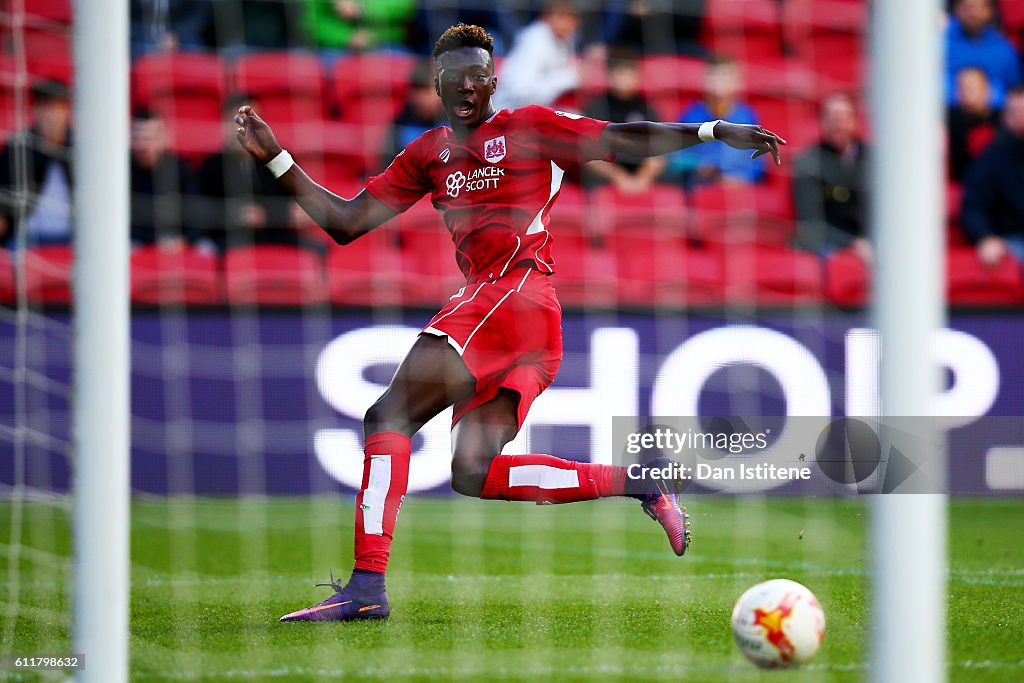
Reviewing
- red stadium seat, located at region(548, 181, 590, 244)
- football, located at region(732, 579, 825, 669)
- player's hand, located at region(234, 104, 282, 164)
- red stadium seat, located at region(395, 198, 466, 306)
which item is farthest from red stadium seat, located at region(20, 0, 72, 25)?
football, located at region(732, 579, 825, 669)

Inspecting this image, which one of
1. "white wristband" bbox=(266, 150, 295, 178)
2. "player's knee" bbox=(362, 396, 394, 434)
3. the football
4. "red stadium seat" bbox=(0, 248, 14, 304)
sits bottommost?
the football

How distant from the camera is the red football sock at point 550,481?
4277mm

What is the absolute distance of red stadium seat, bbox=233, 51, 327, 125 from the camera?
8.12 meters

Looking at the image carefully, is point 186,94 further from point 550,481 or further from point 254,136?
point 550,481

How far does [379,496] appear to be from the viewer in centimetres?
405

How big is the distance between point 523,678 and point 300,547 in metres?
2.92

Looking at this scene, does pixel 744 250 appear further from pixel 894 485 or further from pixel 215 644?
pixel 894 485

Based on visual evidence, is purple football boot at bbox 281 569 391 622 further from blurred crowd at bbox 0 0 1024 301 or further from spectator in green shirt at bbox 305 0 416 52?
spectator in green shirt at bbox 305 0 416 52

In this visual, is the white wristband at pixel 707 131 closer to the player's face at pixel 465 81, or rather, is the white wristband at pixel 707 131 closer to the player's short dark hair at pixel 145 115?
the player's face at pixel 465 81

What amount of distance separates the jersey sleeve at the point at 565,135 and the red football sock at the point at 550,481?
41.1 inches

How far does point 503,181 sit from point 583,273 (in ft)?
11.6

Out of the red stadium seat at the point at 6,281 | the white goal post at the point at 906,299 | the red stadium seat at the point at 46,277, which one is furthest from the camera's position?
the red stadium seat at the point at 6,281

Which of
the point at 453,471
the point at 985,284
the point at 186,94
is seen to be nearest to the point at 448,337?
the point at 453,471

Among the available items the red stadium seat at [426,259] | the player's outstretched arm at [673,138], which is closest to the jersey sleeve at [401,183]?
the player's outstretched arm at [673,138]
